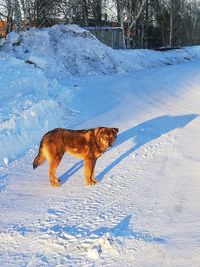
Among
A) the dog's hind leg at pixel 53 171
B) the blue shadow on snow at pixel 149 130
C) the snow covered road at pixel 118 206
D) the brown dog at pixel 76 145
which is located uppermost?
the brown dog at pixel 76 145

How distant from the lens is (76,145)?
6.20 m

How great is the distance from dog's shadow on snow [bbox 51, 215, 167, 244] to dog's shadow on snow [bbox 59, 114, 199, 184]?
62.1 inches

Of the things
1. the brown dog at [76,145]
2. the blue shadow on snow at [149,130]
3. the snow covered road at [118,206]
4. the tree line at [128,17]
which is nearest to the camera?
the snow covered road at [118,206]

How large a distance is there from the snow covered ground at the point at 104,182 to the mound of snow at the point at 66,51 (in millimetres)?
5800

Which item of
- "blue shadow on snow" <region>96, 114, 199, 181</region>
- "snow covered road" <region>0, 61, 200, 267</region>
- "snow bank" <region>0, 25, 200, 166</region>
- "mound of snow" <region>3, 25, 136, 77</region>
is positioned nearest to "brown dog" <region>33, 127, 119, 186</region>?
"snow covered road" <region>0, 61, 200, 267</region>

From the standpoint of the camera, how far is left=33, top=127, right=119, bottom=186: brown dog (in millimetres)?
6102

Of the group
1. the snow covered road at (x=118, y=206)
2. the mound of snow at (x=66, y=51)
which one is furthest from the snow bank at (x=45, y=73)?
Result: the snow covered road at (x=118, y=206)

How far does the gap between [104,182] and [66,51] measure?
51.3 ft

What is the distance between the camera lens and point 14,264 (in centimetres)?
427

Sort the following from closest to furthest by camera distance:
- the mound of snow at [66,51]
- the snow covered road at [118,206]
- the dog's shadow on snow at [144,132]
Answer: the snow covered road at [118,206] < the dog's shadow on snow at [144,132] < the mound of snow at [66,51]

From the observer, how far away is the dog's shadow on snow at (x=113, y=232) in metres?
4.62

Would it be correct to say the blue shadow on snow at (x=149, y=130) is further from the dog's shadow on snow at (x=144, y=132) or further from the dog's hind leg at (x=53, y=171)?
the dog's hind leg at (x=53, y=171)

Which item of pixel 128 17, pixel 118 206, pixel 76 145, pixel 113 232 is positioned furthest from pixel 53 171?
pixel 128 17

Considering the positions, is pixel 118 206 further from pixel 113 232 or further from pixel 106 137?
pixel 106 137
